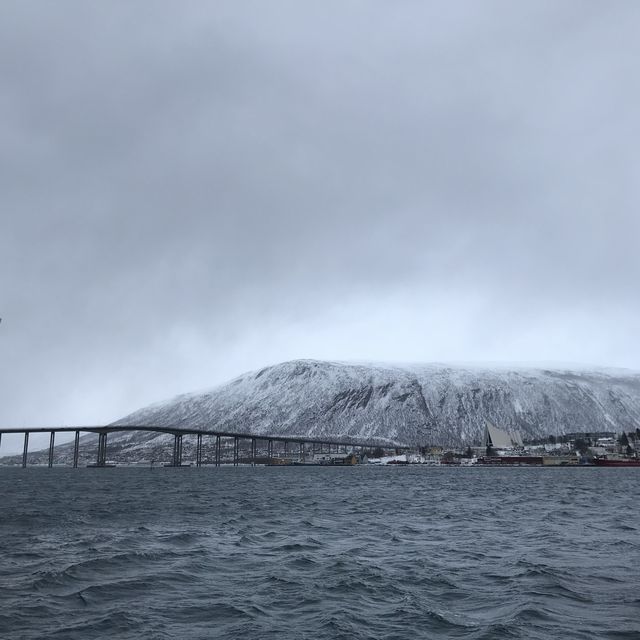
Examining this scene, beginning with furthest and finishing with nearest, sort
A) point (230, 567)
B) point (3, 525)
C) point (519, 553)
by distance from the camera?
point (3, 525)
point (519, 553)
point (230, 567)

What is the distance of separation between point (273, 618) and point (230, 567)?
892 cm

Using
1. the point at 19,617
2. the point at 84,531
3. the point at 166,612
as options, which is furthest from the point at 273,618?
the point at 84,531

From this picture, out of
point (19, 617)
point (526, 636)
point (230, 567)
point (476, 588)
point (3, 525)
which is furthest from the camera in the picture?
point (3, 525)

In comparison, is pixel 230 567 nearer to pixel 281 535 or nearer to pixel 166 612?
pixel 166 612

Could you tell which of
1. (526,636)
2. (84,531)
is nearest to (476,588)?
(526,636)

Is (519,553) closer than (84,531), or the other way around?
(519,553)

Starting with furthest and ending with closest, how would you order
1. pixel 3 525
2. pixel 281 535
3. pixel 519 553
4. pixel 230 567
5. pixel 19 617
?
1. pixel 3 525
2. pixel 281 535
3. pixel 519 553
4. pixel 230 567
5. pixel 19 617

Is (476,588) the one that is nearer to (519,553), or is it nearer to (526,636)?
(526,636)

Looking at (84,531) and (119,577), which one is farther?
(84,531)

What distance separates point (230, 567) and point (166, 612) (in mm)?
8029

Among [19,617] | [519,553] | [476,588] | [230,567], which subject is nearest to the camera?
[19,617]

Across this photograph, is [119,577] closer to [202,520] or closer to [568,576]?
[568,576]

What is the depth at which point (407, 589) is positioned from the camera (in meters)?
24.4

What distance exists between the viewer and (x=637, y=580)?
25.0 m
